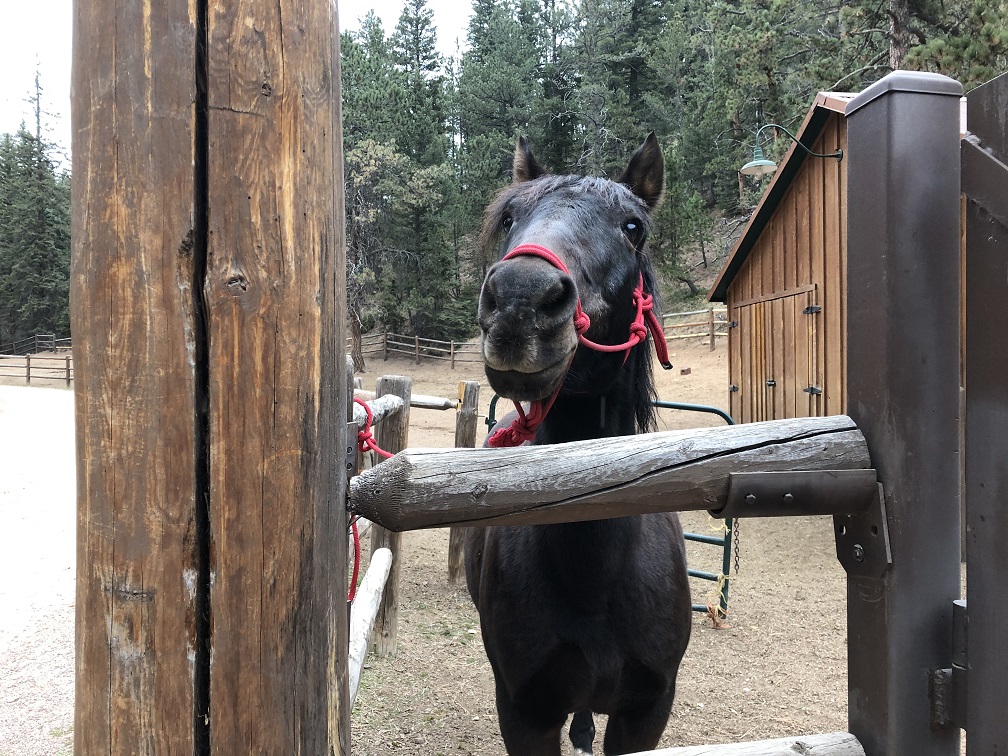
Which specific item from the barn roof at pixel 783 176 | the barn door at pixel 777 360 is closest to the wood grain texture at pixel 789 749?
the barn roof at pixel 783 176

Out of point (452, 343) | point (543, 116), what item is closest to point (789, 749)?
point (452, 343)

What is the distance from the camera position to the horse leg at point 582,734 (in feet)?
→ 10.5

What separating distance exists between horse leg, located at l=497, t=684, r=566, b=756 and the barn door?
20.4 feet

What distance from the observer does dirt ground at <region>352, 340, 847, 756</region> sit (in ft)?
11.4

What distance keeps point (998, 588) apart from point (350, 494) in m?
0.98

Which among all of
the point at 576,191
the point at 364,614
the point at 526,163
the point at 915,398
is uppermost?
the point at 526,163

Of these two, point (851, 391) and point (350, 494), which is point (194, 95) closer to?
point (350, 494)

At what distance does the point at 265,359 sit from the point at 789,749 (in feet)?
3.31

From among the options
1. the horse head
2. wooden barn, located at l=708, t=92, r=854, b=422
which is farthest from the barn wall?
the horse head

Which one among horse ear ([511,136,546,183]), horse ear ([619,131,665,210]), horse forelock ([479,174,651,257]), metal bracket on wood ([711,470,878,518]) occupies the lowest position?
metal bracket on wood ([711,470,878,518])

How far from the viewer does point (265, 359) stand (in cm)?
94

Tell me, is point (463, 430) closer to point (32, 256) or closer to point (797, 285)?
point (797, 285)

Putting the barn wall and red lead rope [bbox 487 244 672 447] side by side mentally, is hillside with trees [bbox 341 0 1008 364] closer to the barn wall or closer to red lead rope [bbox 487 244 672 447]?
the barn wall

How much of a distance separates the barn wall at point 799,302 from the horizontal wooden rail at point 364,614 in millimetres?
5196
